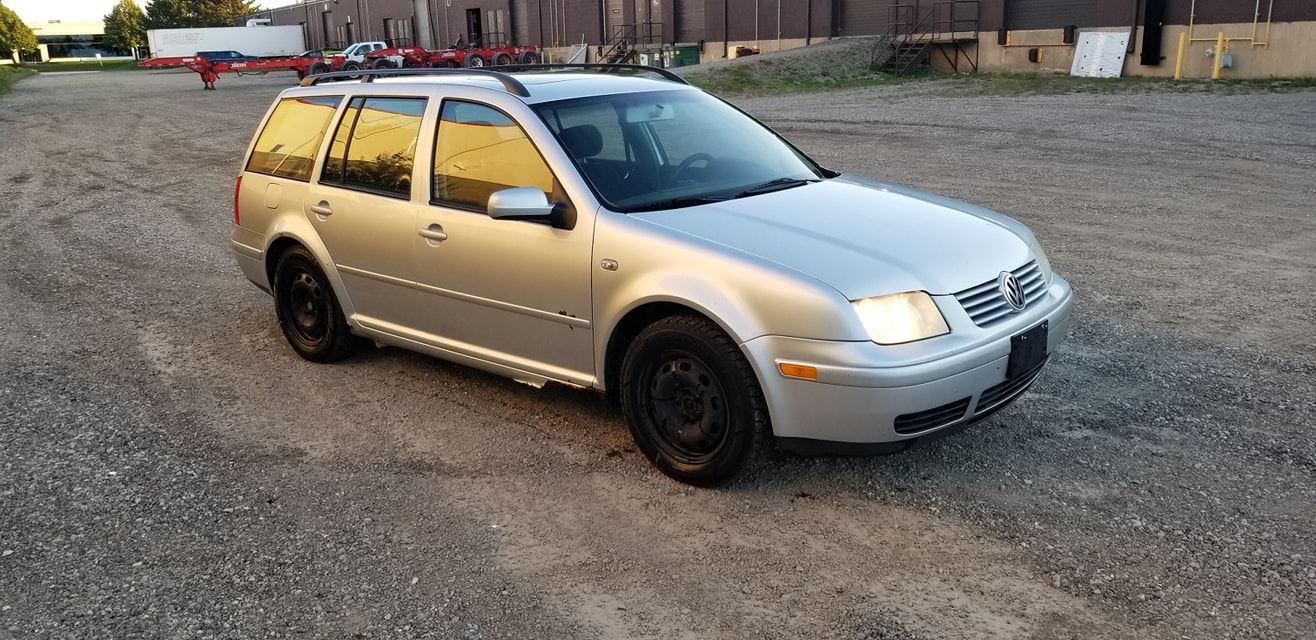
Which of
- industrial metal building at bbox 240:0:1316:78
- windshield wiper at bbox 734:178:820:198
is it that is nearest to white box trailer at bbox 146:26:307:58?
industrial metal building at bbox 240:0:1316:78

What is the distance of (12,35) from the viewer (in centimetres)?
9056

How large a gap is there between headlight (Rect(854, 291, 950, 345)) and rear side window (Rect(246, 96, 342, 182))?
11.8ft

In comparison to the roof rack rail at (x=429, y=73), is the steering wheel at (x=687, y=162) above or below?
below

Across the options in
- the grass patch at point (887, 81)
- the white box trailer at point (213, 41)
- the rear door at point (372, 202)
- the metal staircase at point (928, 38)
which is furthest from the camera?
the white box trailer at point (213, 41)

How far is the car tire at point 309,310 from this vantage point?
607 centimetres

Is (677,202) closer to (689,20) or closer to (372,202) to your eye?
(372,202)

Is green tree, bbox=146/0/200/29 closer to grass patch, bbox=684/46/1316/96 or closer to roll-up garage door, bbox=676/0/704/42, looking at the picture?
roll-up garage door, bbox=676/0/704/42

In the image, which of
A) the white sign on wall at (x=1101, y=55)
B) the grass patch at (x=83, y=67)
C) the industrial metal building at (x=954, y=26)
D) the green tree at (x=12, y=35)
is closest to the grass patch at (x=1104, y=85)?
the white sign on wall at (x=1101, y=55)

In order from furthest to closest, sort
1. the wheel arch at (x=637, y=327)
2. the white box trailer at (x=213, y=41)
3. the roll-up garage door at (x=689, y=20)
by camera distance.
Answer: the white box trailer at (x=213, y=41), the roll-up garage door at (x=689, y=20), the wheel arch at (x=637, y=327)

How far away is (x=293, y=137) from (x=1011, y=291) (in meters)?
4.26

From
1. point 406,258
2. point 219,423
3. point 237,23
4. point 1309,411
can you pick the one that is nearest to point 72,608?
point 219,423

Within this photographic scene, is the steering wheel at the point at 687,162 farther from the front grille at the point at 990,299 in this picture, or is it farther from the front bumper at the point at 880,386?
the front grille at the point at 990,299

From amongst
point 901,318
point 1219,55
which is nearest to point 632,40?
point 1219,55

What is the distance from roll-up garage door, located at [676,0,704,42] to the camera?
43500 mm
